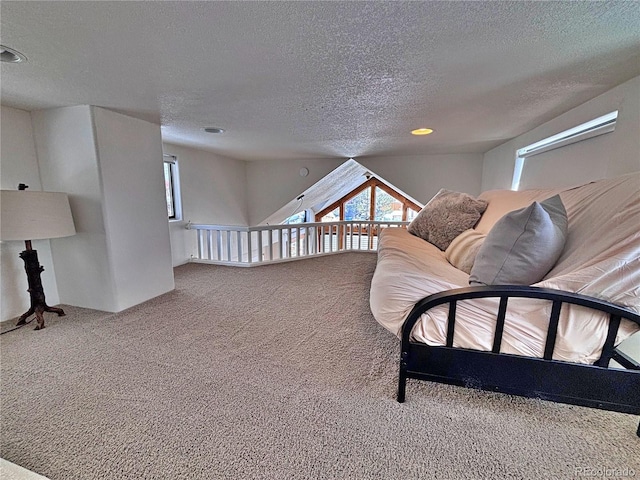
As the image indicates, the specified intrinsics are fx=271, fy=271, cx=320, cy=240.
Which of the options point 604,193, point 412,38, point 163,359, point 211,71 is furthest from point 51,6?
point 604,193

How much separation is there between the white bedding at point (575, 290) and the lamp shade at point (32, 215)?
233 centimetres

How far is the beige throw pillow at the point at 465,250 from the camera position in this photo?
1930mm

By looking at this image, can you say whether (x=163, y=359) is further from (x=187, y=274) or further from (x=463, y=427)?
(x=187, y=274)

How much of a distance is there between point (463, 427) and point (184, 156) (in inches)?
168

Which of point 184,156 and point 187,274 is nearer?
point 187,274

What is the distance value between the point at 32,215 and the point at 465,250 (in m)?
3.10

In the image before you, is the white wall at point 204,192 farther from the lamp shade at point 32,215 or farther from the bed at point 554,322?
the bed at point 554,322

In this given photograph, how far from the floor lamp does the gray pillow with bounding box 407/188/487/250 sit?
125 inches

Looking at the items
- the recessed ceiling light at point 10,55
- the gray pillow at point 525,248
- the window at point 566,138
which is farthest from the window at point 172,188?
the window at point 566,138

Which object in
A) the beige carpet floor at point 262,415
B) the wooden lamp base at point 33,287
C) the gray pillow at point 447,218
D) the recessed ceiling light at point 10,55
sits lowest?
the beige carpet floor at point 262,415

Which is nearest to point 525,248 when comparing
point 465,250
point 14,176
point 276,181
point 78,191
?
point 465,250

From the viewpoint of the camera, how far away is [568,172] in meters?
2.18

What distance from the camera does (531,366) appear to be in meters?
1.10

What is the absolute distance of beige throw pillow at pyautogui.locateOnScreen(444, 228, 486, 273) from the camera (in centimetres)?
193
